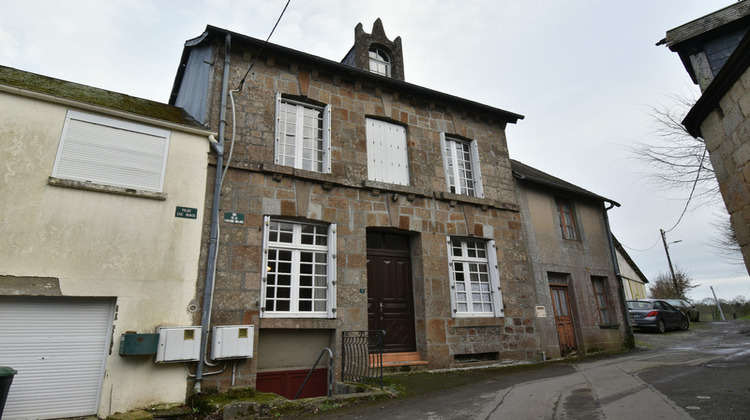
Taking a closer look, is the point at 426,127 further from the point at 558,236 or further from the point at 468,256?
the point at 558,236

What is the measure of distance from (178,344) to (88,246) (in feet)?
5.96

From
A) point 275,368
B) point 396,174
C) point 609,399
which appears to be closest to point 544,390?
point 609,399

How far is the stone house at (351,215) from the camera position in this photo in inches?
274

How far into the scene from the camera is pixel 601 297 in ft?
39.7

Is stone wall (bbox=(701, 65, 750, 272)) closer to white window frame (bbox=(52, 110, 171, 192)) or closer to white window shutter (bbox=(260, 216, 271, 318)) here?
white window shutter (bbox=(260, 216, 271, 318))

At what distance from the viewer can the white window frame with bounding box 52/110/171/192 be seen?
5902 mm

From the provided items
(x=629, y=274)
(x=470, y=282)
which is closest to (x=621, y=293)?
(x=470, y=282)

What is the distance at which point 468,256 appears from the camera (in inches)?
373

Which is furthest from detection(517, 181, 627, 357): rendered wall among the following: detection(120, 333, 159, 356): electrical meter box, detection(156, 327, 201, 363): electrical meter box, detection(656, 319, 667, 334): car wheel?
detection(120, 333, 159, 356): electrical meter box

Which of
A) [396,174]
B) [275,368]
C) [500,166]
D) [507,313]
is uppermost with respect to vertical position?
[500,166]

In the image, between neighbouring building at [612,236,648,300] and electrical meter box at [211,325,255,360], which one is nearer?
electrical meter box at [211,325,255,360]

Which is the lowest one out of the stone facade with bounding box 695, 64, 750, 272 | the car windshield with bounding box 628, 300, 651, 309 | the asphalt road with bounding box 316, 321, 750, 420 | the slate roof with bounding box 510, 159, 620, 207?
the asphalt road with bounding box 316, 321, 750, 420

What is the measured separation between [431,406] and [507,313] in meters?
4.62

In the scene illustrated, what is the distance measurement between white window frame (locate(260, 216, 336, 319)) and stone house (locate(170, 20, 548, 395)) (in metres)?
0.02
